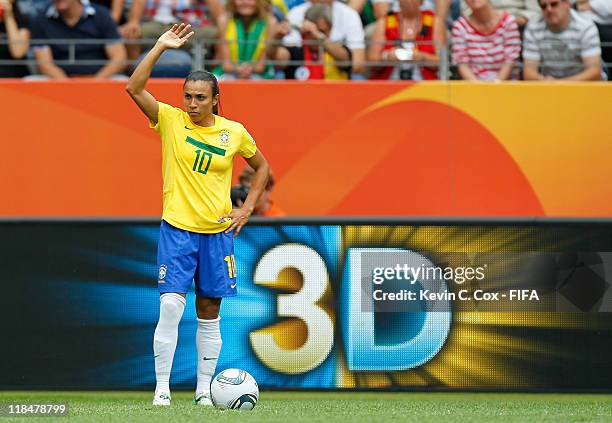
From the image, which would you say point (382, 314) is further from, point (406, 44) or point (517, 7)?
point (517, 7)

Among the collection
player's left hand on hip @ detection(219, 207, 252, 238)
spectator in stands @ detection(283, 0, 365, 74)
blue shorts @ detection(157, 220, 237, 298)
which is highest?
spectator in stands @ detection(283, 0, 365, 74)

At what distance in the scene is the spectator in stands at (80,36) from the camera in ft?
40.2

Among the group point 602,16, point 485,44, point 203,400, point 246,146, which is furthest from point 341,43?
point 203,400

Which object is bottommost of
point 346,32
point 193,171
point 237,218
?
point 237,218

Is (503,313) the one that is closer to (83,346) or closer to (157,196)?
(83,346)

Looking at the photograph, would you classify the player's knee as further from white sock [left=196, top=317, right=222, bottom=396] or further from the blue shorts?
white sock [left=196, top=317, right=222, bottom=396]

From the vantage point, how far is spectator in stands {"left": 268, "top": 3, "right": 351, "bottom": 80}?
12320mm

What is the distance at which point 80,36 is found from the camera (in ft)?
40.3

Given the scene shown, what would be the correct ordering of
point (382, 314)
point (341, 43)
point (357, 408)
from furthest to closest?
point (341, 43), point (382, 314), point (357, 408)

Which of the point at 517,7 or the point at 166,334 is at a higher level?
the point at 517,7

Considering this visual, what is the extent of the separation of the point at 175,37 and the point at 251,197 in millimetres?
1189

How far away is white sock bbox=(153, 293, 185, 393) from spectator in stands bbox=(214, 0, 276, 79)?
4.81 m

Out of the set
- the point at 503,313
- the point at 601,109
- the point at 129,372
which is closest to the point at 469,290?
the point at 503,313

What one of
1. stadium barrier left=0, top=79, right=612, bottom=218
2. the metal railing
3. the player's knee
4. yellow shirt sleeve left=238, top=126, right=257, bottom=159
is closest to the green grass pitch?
the player's knee
